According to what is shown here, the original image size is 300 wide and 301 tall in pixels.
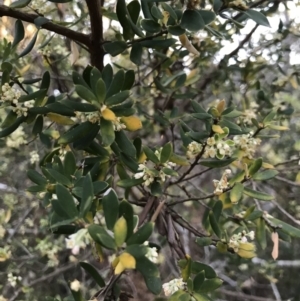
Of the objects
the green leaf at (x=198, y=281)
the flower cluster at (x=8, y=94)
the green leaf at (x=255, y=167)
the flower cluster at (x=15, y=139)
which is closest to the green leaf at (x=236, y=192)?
the green leaf at (x=255, y=167)

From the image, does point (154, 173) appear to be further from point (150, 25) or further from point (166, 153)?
point (150, 25)

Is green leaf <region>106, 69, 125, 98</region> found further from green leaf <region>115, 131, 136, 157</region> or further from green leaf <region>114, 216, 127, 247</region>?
green leaf <region>114, 216, 127, 247</region>

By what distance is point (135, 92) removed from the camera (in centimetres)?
151

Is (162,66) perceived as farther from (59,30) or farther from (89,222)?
(89,222)

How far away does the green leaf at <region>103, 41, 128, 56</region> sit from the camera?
0.59m

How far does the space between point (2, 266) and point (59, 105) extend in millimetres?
1206

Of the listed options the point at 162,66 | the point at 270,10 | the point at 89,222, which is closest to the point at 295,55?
the point at 270,10

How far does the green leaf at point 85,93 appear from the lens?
1.48 feet

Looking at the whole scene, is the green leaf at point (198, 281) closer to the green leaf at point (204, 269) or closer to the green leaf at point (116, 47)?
the green leaf at point (204, 269)

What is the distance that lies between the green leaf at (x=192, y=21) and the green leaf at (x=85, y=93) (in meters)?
0.15

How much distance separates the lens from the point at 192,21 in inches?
20.0

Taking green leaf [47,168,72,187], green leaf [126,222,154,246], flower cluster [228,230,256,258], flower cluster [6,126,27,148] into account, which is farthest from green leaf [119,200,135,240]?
flower cluster [6,126,27,148]

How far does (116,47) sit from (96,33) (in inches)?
2.2

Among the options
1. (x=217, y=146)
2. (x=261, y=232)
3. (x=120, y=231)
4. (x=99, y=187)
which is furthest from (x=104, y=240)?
(x=261, y=232)
